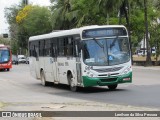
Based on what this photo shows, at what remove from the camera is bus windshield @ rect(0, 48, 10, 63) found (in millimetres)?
55750

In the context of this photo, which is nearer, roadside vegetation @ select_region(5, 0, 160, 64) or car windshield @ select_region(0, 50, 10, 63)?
car windshield @ select_region(0, 50, 10, 63)

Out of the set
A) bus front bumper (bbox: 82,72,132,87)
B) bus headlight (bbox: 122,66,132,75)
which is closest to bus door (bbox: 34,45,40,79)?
bus front bumper (bbox: 82,72,132,87)

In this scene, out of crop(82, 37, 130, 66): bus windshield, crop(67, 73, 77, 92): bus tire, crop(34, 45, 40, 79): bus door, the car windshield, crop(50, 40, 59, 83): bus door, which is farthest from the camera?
the car windshield

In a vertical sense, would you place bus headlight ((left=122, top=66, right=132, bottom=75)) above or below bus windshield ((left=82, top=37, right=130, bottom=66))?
below

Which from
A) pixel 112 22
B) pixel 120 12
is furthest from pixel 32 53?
pixel 112 22

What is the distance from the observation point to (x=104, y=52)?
21.1 meters

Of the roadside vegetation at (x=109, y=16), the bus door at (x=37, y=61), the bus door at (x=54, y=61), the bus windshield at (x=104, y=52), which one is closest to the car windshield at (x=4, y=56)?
the roadside vegetation at (x=109, y=16)

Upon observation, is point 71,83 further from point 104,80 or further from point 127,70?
point 127,70

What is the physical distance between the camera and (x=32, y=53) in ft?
96.7

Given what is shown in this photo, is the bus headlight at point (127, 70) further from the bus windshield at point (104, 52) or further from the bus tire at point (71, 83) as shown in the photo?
the bus tire at point (71, 83)

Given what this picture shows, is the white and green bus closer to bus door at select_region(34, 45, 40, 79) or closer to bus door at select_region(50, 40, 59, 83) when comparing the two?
bus door at select_region(50, 40, 59, 83)

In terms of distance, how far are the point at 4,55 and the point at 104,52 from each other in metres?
36.6

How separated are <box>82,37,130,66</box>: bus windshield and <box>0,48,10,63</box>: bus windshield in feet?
117

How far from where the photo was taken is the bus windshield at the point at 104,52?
2100 cm
